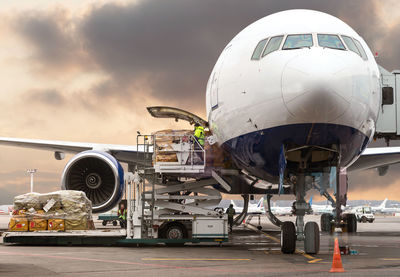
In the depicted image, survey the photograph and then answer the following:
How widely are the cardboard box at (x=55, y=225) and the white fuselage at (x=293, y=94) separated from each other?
5.31 m

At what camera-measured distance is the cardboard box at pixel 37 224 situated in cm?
1510

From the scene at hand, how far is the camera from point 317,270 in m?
9.09

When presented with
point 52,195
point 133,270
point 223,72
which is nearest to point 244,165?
point 223,72

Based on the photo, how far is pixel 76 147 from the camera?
19.4m

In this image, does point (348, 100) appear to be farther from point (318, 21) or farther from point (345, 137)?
point (318, 21)

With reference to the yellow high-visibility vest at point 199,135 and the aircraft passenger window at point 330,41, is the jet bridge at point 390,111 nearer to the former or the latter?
the aircraft passenger window at point 330,41

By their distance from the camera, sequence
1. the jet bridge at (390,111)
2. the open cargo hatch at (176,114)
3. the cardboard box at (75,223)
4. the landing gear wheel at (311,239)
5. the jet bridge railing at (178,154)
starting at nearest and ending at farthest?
the landing gear wheel at (311,239), the jet bridge railing at (178,154), the jet bridge at (390,111), the cardboard box at (75,223), the open cargo hatch at (176,114)

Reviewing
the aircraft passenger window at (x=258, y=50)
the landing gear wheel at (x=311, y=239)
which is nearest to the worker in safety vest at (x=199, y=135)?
the aircraft passenger window at (x=258, y=50)

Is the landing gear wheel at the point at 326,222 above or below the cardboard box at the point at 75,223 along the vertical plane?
below

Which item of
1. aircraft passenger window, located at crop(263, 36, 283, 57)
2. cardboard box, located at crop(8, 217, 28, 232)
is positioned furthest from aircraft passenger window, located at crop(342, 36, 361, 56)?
cardboard box, located at crop(8, 217, 28, 232)

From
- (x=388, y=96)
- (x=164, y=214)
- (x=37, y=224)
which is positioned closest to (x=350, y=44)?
(x=388, y=96)

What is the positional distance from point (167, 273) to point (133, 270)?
68cm

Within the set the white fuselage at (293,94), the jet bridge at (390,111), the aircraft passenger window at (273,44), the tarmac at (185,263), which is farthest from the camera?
the jet bridge at (390,111)

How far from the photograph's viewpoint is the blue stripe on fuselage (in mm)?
10414
